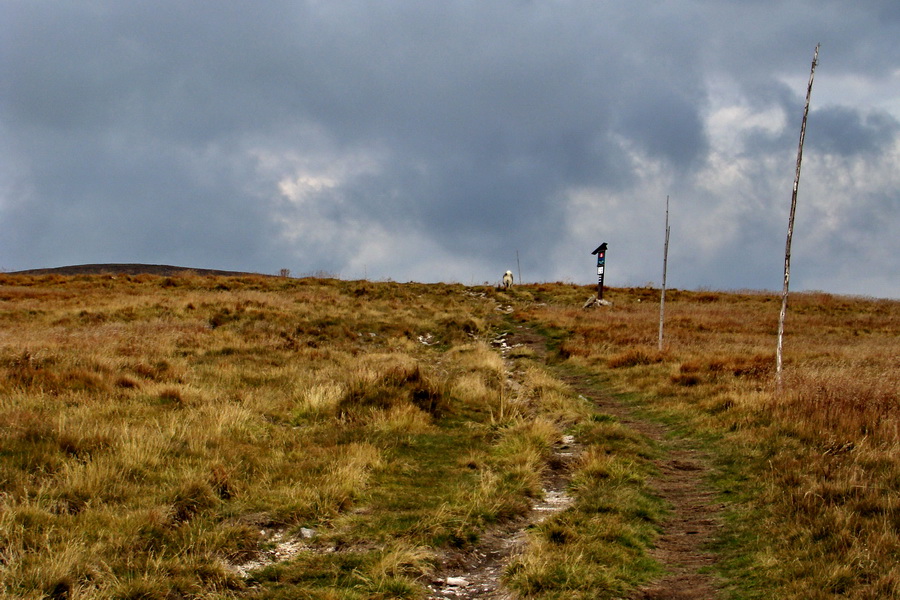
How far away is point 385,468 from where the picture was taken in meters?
8.97

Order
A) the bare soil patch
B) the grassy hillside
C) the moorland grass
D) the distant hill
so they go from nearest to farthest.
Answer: the moorland grass → the grassy hillside → the bare soil patch → the distant hill

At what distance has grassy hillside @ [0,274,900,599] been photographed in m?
5.74

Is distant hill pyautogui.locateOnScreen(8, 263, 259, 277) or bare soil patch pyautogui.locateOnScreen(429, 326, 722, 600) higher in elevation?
distant hill pyautogui.locateOnScreen(8, 263, 259, 277)

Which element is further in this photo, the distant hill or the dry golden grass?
the distant hill

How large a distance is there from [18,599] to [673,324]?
30337mm

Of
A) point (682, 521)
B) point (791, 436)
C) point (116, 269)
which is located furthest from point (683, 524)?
point (116, 269)

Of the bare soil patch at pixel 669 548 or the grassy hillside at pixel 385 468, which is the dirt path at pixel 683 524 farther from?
the grassy hillside at pixel 385 468

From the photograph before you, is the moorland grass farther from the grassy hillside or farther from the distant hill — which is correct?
the distant hill

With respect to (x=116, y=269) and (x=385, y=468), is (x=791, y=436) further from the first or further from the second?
(x=116, y=269)

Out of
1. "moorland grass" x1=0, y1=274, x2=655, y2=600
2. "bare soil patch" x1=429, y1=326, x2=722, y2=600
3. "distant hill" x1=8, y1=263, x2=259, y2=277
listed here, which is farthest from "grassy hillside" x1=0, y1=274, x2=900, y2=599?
"distant hill" x1=8, y1=263, x2=259, y2=277

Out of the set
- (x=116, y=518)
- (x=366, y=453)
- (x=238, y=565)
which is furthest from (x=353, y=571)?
(x=366, y=453)

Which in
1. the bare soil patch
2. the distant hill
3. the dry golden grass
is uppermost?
the distant hill

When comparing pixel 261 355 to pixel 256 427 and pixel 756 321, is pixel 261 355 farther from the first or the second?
pixel 756 321

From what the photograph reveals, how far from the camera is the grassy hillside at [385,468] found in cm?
574
